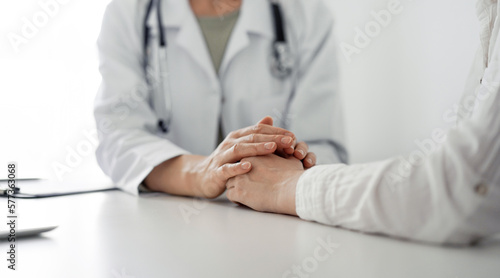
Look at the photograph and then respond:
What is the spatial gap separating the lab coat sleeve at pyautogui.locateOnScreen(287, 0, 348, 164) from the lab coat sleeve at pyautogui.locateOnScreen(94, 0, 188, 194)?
38 cm

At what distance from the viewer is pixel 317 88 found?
117cm

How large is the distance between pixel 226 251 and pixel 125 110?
71 centimetres

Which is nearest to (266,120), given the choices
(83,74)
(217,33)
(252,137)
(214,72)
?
(252,137)

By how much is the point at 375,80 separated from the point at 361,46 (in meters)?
0.20

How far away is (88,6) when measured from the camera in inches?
59.9

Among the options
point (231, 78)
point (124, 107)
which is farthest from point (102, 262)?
point (231, 78)

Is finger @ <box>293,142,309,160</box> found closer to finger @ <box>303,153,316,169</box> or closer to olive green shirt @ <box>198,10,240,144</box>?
finger @ <box>303,153,316,169</box>

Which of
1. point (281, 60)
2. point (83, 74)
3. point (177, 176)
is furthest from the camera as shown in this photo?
point (83, 74)

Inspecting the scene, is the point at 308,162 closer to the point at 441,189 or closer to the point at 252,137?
the point at 252,137

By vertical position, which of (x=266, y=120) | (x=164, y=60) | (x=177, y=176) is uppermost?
(x=164, y=60)

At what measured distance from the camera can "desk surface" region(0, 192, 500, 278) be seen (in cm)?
38

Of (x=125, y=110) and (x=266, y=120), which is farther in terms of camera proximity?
(x=125, y=110)

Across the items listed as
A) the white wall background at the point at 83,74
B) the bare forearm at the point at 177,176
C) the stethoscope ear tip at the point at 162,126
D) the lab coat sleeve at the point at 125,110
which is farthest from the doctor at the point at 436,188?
the white wall background at the point at 83,74

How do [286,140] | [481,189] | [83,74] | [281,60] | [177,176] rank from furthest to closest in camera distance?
[83,74], [281,60], [177,176], [286,140], [481,189]
